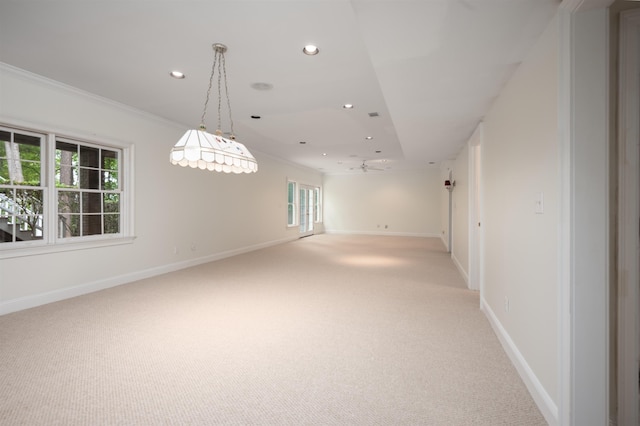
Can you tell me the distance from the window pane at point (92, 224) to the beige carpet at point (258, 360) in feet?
2.83

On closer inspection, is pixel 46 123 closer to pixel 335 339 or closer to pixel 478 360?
pixel 335 339

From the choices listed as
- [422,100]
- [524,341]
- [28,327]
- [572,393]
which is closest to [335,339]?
[524,341]

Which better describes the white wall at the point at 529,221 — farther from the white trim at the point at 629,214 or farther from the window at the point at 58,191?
the window at the point at 58,191

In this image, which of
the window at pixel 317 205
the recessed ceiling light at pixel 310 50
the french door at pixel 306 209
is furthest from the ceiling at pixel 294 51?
the window at pixel 317 205

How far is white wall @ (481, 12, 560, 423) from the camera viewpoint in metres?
1.75

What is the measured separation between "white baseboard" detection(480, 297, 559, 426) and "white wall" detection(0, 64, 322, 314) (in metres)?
4.82

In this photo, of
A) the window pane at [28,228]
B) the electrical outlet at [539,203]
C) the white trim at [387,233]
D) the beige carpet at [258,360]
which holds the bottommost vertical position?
the beige carpet at [258,360]

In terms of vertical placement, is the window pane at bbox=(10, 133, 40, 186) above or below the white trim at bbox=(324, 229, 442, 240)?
above

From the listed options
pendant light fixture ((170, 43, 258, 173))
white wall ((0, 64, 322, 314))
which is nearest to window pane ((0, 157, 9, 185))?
white wall ((0, 64, 322, 314))

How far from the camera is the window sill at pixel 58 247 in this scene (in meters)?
3.30

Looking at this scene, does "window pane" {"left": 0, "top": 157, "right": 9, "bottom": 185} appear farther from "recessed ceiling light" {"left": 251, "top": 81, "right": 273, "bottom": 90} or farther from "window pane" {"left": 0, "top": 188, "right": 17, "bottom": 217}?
"recessed ceiling light" {"left": 251, "top": 81, "right": 273, "bottom": 90}

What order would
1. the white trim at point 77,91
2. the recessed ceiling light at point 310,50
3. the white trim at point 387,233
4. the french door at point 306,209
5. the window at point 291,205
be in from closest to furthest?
the recessed ceiling light at point 310,50
the white trim at point 77,91
the window at point 291,205
the french door at point 306,209
the white trim at point 387,233

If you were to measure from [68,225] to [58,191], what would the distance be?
0.45m

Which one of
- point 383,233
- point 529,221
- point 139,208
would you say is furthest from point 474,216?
point 383,233
